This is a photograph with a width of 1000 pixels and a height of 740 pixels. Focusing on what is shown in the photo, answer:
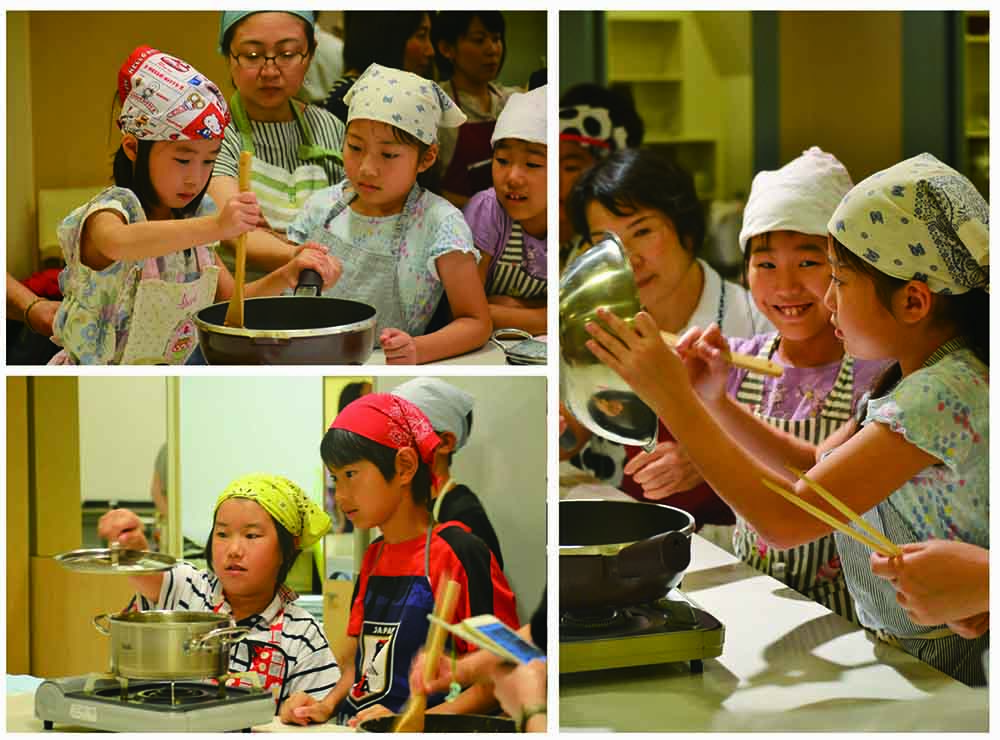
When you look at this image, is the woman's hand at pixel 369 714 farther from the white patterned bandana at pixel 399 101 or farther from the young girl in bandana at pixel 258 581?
the white patterned bandana at pixel 399 101

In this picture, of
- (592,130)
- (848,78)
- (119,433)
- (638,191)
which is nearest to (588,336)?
(119,433)

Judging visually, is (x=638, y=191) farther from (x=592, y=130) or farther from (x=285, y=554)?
(x=285, y=554)

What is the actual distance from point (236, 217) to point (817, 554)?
876 mm

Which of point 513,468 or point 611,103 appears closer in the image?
point 513,468

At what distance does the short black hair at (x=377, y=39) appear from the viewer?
126 cm

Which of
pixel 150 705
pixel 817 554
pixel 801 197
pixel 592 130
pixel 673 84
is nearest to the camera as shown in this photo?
pixel 150 705

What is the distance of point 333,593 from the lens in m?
1.30

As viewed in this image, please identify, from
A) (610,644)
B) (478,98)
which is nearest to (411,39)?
(478,98)

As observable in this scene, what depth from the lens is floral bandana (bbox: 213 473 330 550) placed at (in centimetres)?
130

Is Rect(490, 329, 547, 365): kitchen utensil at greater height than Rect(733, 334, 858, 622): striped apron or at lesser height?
greater

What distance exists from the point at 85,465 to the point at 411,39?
540mm

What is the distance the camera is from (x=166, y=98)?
1228mm

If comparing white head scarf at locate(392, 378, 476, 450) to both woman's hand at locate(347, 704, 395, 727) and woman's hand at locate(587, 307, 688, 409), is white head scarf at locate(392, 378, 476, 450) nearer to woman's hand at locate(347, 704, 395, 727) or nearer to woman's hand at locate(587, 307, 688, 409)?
woman's hand at locate(587, 307, 688, 409)

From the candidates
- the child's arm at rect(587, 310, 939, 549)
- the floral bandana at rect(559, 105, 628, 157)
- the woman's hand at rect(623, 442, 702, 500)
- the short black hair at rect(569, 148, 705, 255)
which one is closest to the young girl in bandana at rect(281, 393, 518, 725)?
the child's arm at rect(587, 310, 939, 549)
